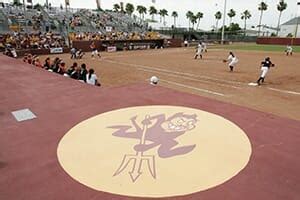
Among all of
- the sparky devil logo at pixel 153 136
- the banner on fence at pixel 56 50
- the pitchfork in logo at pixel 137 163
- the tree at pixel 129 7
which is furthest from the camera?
the tree at pixel 129 7

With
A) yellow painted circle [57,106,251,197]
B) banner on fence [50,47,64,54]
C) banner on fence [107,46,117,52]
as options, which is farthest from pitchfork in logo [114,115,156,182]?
banner on fence [107,46,117,52]

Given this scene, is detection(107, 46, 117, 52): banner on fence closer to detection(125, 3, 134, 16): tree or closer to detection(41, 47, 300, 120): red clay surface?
detection(41, 47, 300, 120): red clay surface

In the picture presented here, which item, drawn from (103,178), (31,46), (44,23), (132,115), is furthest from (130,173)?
(44,23)

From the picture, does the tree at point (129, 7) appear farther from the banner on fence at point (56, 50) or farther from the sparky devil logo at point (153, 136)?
the sparky devil logo at point (153, 136)

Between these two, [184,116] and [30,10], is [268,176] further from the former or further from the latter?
[30,10]

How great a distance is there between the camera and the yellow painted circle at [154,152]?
4477mm

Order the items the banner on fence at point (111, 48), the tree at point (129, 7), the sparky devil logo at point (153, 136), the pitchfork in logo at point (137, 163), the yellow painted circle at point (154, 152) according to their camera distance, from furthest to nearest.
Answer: the tree at point (129, 7), the banner on fence at point (111, 48), the sparky devil logo at point (153, 136), the pitchfork in logo at point (137, 163), the yellow painted circle at point (154, 152)

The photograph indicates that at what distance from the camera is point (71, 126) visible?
23.1ft

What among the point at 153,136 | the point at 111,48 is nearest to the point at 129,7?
the point at 111,48

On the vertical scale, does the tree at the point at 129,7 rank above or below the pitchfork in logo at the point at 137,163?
above

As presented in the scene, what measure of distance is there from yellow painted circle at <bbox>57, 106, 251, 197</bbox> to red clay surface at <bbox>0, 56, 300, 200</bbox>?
0.79ft

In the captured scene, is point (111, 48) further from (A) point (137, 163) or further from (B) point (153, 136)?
(A) point (137, 163)

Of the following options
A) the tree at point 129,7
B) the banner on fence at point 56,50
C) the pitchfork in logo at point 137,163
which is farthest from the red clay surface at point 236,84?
the tree at point 129,7

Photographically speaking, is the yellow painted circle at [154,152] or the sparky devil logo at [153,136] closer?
the yellow painted circle at [154,152]
